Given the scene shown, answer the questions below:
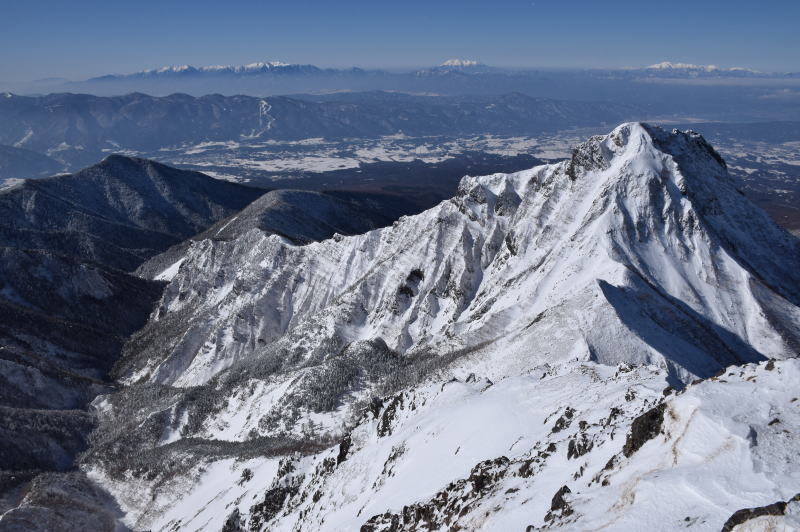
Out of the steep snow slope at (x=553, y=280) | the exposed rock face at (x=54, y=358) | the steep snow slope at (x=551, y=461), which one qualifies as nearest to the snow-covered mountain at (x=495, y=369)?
the steep snow slope at (x=551, y=461)

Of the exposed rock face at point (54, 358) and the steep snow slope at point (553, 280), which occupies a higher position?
the steep snow slope at point (553, 280)

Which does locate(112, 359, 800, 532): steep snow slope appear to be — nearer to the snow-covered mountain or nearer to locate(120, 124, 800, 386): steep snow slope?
the snow-covered mountain

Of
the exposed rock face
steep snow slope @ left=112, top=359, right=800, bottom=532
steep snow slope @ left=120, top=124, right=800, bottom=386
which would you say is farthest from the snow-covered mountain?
the exposed rock face

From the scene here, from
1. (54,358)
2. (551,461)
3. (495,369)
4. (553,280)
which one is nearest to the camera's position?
(551,461)

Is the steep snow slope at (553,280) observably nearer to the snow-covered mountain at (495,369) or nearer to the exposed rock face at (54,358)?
the snow-covered mountain at (495,369)

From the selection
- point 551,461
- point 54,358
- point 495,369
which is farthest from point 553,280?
point 54,358

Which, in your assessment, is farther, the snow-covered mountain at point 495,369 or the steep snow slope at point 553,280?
the steep snow slope at point 553,280

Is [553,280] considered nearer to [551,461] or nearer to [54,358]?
[551,461]

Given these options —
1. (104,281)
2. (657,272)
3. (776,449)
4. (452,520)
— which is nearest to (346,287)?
(657,272)

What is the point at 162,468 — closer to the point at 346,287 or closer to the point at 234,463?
the point at 234,463
